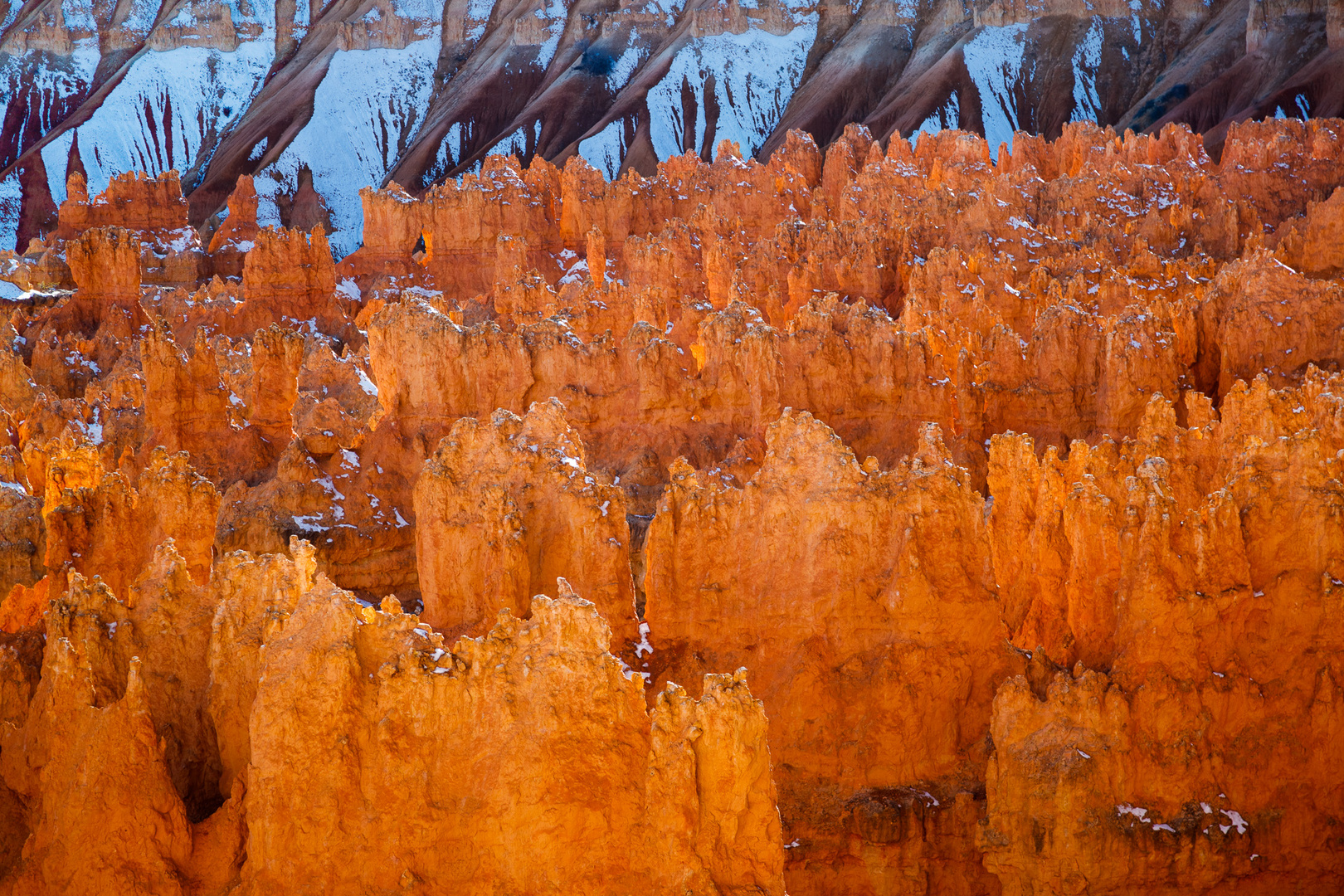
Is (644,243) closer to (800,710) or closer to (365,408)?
(365,408)

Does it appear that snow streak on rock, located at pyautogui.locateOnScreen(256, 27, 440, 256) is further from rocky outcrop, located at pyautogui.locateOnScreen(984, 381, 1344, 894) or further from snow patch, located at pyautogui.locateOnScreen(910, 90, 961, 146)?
rocky outcrop, located at pyautogui.locateOnScreen(984, 381, 1344, 894)

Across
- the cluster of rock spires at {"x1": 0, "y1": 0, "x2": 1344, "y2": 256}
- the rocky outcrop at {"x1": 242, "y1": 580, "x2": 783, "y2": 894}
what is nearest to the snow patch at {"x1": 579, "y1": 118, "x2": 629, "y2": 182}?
the cluster of rock spires at {"x1": 0, "y1": 0, "x2": 1344, "y2": 256}

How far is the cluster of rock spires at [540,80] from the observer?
199 ft

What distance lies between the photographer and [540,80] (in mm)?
73125

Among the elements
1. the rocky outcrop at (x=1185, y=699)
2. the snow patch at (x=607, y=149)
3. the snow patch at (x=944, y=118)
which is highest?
the snow patch at (x=944, y=118)

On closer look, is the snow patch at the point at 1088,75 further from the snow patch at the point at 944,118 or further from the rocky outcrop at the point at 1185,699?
the rocky outcrop at the point at 1185,699

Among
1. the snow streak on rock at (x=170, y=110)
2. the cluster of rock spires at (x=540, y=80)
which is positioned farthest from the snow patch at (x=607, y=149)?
the snow streak on rock at (x=170, y=110)

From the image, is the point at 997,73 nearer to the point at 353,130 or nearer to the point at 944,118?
the point at 944,118

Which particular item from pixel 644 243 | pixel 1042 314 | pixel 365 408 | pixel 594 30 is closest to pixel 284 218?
pixel 594 30

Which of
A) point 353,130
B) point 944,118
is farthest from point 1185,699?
point 353,130

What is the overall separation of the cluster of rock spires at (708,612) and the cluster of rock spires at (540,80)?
37105mm

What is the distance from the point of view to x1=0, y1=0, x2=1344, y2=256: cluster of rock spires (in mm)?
60688

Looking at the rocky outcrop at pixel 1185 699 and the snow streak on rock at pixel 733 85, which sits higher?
the snow streak on rock at pixel 733 85

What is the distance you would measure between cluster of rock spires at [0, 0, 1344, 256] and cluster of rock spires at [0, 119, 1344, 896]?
3710 centimetres
